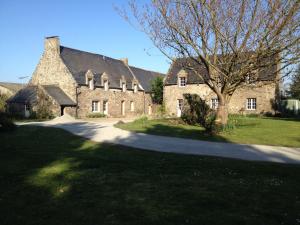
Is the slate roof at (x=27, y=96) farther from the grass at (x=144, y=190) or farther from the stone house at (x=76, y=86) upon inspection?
the grass at (x=144, y=190)

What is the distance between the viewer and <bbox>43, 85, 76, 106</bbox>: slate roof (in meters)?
32.9

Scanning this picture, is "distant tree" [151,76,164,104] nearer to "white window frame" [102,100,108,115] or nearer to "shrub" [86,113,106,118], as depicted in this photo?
"white window frame" [102,100,108,115]

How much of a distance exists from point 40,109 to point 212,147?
2413cm

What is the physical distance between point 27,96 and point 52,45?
20.2ft

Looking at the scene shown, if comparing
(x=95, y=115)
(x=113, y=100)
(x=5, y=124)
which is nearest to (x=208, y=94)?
(x=113, y=100)

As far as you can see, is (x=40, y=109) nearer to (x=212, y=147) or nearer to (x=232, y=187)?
(x=212, y=147)

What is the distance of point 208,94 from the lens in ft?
117

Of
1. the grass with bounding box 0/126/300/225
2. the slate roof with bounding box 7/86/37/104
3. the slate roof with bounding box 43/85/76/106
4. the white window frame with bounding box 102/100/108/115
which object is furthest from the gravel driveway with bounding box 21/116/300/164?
the white window frame with bounding box 102/100/108/115

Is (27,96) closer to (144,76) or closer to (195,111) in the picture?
(144,76)

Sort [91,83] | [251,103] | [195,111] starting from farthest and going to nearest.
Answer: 1. [91,83]
2. [251,103]
3. [195,111]

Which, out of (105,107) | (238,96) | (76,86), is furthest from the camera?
(105,107)

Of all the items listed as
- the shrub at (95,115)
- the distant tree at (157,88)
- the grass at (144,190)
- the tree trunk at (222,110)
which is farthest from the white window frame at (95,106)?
the grass at (144,190)

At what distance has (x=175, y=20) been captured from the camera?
1752 centimetres

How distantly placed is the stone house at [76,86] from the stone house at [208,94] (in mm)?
6323
